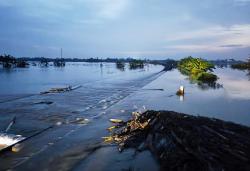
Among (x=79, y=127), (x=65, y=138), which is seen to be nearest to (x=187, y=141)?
(x=65, y=138)

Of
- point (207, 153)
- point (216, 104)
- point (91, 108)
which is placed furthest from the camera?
point (216, 104)

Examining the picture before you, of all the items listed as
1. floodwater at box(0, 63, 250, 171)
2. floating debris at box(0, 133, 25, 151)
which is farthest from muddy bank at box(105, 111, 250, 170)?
floating debris at box(0, 133, 25, 151)

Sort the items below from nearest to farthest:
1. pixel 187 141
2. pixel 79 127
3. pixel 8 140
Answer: pixel 187 141
pixel 8 140
pixel 79 127

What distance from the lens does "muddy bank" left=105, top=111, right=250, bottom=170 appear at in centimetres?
1142

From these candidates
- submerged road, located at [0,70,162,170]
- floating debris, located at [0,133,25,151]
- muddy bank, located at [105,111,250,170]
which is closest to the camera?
muddy bank, located at [105,111,250,170]

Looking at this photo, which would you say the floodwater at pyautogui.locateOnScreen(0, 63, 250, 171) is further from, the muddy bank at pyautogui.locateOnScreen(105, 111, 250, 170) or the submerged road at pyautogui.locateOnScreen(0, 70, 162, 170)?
the muddy bank at pyautogui.locateOnScreen(105, 111, 250, 170)

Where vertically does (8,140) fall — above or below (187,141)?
below

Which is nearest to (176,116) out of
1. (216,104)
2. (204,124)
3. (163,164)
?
(204,124)

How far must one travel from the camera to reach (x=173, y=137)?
14.9 metres

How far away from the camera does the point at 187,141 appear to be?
13859 millimetres

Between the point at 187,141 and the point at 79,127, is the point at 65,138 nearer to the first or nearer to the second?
the point at 79,127

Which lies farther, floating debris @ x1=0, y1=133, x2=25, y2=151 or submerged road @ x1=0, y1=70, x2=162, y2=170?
floating debris @ x1=0, y1=133, x2=25, y2=151

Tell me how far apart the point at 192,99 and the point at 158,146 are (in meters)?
21.9

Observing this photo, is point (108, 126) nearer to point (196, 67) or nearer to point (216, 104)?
point (216, 104)
